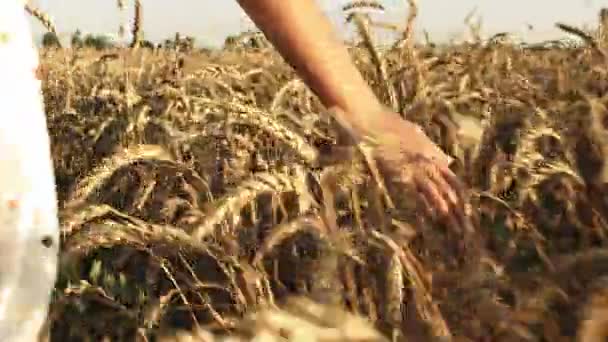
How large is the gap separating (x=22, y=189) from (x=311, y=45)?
0.34m

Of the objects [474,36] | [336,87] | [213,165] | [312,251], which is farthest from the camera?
[474,36]

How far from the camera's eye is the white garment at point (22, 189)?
98 cm

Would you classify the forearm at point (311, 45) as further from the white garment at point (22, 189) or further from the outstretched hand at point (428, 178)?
the white garment at point (22, 189)

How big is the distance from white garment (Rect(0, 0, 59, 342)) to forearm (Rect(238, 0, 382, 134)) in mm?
263

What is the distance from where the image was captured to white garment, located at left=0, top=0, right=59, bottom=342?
981 mm

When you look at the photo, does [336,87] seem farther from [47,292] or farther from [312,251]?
[312,251]

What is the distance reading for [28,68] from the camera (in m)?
1.01

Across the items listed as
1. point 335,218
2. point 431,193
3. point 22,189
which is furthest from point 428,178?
point 22,189

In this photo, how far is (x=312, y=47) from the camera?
1.13 meters

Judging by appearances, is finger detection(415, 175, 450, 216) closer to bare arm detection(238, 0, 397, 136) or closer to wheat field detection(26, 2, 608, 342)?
wheat field detection(26, 2, 608, 342)

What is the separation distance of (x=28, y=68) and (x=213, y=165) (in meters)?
0.98

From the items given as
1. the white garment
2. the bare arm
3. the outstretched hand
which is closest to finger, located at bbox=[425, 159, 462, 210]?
the outstretched hand

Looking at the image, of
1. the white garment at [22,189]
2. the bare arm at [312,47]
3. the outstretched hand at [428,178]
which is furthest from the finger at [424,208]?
the white garment at [22,189]

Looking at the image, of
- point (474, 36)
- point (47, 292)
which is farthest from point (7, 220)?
point (474, 36)
